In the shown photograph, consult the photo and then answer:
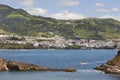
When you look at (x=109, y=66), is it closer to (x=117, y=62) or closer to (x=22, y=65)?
(x=117, y=62)

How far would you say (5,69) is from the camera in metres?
110

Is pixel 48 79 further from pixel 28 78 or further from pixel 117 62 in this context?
pixel 117 62

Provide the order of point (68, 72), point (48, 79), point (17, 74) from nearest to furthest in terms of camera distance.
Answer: point (48, 79)
point (17, 74)
point (68, 72)

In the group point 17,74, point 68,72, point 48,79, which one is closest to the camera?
point 48,79

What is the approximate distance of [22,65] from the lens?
111312 mm

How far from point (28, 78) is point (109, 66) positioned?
91.0ft

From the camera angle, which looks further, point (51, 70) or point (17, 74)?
point (51, 70)

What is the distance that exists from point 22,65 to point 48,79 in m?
21.6

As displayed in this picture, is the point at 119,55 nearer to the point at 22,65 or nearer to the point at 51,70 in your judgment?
the point at 51,70

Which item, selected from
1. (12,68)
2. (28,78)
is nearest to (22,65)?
(12,68)

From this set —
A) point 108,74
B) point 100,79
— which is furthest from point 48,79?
point 108,74

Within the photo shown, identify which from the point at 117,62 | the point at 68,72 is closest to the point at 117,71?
the point at 117,62

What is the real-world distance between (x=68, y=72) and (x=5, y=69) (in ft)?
56.6

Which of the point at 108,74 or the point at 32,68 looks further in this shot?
the point at 32,68
